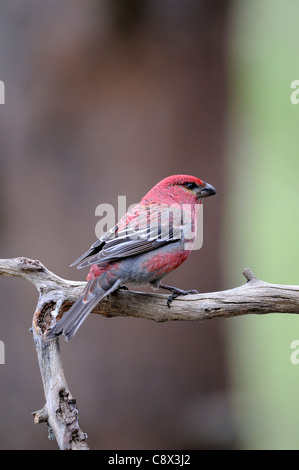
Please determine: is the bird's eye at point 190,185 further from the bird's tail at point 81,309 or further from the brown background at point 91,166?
the brown background at point 91,166

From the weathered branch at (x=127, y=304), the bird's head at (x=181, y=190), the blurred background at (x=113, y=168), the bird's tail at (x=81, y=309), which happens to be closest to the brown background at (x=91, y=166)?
the blurred background at (x=113, y=168)

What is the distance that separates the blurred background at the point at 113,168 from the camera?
4.12 meters

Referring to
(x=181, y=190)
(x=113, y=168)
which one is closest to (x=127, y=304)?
(x=181, y=190)

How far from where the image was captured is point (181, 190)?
281cm

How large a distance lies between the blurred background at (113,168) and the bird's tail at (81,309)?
5.19 feet

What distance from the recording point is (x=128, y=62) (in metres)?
4.20

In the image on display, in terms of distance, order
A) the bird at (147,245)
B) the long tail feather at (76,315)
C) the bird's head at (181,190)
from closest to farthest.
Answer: the long tail feather at (76,315), the bird at (147,245), the bird's head at (181,190)

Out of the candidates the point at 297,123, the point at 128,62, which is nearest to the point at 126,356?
the point at 128,62

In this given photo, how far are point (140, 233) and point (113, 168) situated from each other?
166 cm

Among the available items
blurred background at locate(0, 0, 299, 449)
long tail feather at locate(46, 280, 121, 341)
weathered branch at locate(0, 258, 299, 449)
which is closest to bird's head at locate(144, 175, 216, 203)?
weathered branch at locate(0, 258, 299, 449)

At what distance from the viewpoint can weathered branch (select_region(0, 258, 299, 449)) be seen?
7.38ft

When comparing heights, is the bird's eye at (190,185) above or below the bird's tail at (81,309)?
above

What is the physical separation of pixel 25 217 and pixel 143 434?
190 centimetres

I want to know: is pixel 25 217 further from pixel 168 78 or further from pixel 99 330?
pixel 168 78
